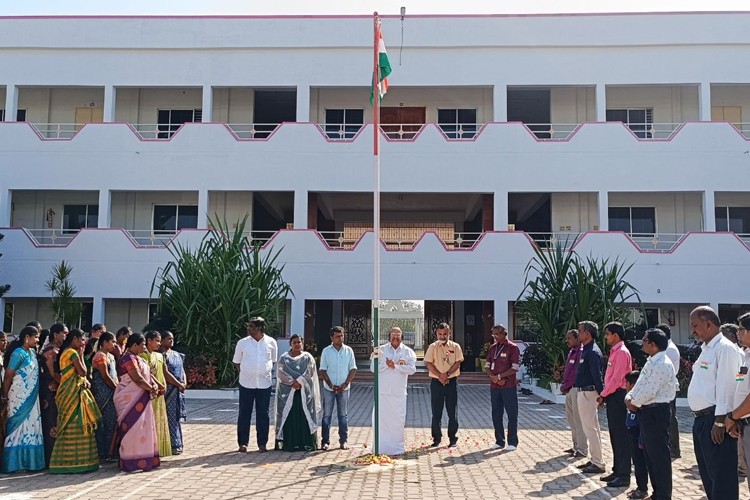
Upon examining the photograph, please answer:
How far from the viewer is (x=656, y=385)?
6961 mm

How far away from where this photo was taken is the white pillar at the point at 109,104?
72.9 ft

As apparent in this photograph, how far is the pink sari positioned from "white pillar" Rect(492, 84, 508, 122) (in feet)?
50.8

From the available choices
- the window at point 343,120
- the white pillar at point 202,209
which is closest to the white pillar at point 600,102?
the window at point 343,120

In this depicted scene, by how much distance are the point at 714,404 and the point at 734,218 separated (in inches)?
723

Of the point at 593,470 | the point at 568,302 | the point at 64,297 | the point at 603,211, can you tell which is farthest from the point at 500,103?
the point at 593,470

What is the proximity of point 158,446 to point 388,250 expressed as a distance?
12463 millimetres

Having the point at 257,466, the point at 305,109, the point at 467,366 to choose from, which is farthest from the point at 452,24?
the point at 257,466

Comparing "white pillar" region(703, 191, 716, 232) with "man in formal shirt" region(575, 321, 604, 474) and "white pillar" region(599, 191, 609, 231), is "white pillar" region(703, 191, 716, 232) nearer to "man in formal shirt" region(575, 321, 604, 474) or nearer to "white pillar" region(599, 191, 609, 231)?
Answer: "white pillar" region(599, 191, 609, 231)

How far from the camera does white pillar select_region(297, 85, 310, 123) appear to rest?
866 inches

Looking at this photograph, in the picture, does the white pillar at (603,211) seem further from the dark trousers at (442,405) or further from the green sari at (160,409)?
the green sari at (160,409)

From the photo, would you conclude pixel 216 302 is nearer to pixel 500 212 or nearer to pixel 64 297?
pixel 64 297

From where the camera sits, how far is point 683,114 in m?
22.9

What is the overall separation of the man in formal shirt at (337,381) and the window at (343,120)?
14233mm

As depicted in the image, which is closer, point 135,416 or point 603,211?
point 135,416
